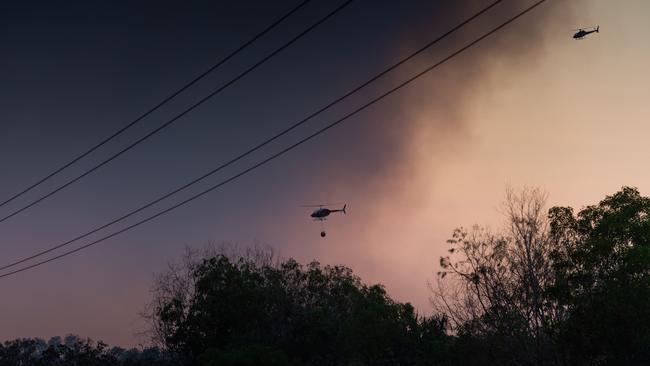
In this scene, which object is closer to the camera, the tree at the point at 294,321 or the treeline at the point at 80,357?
Answer: the tree at the point at 294,321

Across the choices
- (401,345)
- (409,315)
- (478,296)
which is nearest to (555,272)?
(478,296)

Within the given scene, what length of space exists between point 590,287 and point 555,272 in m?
1.88

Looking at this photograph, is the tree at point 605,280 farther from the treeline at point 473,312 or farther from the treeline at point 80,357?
the treeline at point 80,357

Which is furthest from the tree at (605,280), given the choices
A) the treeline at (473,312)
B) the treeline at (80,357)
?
the treeline at (80,357)

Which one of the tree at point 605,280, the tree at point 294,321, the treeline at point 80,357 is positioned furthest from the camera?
the treeline at point 80,357

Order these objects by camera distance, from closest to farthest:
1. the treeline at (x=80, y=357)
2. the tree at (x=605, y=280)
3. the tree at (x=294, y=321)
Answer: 1. the tree at (x=605, y=280)
2. the tree at (x=294, y=321)
3. the treeline at (x=80, y=357)

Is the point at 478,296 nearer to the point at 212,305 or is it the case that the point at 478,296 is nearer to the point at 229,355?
the point at 229,355

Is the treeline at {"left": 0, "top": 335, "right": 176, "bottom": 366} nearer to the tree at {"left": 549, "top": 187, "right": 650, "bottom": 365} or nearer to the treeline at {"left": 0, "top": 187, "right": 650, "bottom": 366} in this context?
the treeline at {"left": 0, "top": 187, "right": 650, "bottom": 366}

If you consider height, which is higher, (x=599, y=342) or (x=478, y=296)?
(x=478, y=296)

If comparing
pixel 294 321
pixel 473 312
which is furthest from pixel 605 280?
pixel 294 321

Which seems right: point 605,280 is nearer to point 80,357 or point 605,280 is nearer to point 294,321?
point 294,321

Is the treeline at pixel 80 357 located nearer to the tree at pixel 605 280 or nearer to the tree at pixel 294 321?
the tree at pixel 294 321

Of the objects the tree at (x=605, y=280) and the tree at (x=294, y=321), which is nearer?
the tree at (x=605, y=280)

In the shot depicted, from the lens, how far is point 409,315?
142 feet
